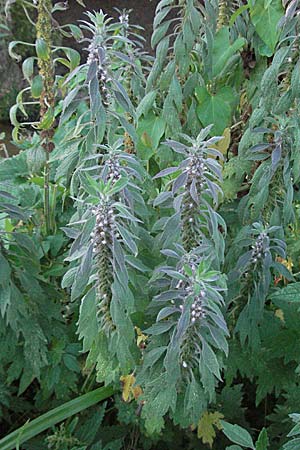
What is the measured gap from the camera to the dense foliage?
1.06 m

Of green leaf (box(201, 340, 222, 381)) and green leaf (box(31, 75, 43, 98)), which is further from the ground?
green leaf (box(31, 75, 43, 98))

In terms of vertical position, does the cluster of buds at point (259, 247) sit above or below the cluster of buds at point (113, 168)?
below

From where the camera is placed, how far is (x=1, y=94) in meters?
4.45

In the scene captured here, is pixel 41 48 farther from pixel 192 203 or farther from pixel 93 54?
pixel 192 203

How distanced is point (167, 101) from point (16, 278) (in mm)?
498

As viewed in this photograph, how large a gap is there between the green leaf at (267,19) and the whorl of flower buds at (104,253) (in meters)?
0.51

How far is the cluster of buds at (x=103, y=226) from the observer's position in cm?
97

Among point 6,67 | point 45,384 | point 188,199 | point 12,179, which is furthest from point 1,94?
point 188,199

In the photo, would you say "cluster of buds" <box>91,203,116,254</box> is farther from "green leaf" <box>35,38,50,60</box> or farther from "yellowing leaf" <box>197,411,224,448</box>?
"yellowing leaf" <box>197,411,224,448</box>

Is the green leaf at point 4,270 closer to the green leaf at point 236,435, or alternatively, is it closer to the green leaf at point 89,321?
the green leaf at point 89,321

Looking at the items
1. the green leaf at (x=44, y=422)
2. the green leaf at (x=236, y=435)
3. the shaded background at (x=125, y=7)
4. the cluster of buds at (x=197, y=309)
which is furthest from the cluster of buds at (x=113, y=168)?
the shaded background at (x=125, y=7)

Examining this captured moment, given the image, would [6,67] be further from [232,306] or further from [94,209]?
[94,209]

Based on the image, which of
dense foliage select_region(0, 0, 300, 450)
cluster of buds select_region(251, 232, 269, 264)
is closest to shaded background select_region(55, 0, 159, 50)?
dense foliage select_region(0, 0, 300, 450)

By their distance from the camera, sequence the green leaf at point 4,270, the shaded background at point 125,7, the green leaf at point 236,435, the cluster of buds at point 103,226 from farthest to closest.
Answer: the shaded background at point 125,7
the green leaf at point 4,270
the green leaf at point 236,435
the cluster of buds at point 103,226
